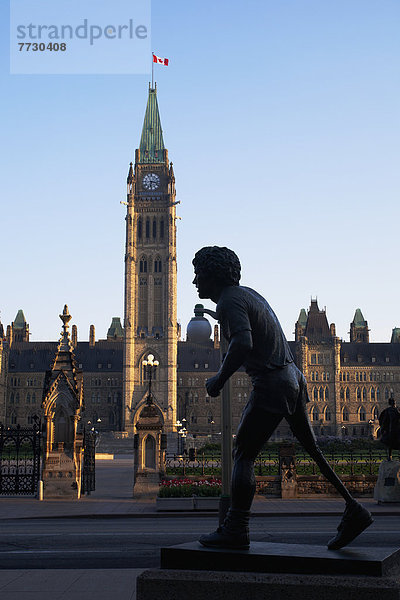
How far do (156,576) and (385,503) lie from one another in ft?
54.3

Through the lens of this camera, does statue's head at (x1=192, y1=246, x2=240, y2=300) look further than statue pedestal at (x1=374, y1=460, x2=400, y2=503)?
No

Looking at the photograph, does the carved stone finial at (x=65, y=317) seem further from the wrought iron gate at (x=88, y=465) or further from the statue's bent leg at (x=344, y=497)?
the statue's bent leg at (x=344, y=497)

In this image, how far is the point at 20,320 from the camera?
503ft

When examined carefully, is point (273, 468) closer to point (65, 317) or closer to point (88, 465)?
point (88, 465)

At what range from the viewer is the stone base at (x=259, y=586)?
4758 millimetres

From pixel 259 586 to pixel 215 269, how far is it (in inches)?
103

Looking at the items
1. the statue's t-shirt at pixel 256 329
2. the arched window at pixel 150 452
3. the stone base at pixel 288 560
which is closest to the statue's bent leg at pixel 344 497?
the stone base at pixel 288 560

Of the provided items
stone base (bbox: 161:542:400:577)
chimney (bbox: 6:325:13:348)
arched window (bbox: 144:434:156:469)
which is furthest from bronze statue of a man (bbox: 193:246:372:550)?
chimney (bbox: 6:325:13:348)

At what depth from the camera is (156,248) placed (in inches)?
4577

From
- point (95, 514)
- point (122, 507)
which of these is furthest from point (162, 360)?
point (95, 514)

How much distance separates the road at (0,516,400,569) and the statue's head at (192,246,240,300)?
5256mm

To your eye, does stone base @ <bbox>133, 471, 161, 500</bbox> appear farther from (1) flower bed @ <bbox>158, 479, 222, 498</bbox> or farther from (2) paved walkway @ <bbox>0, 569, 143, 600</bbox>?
(2) paved walkway @ <bbox>0, 569, 143, 600</bbox>

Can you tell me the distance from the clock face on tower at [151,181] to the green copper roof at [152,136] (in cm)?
265

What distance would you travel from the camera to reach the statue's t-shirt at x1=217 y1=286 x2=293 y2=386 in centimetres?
590
